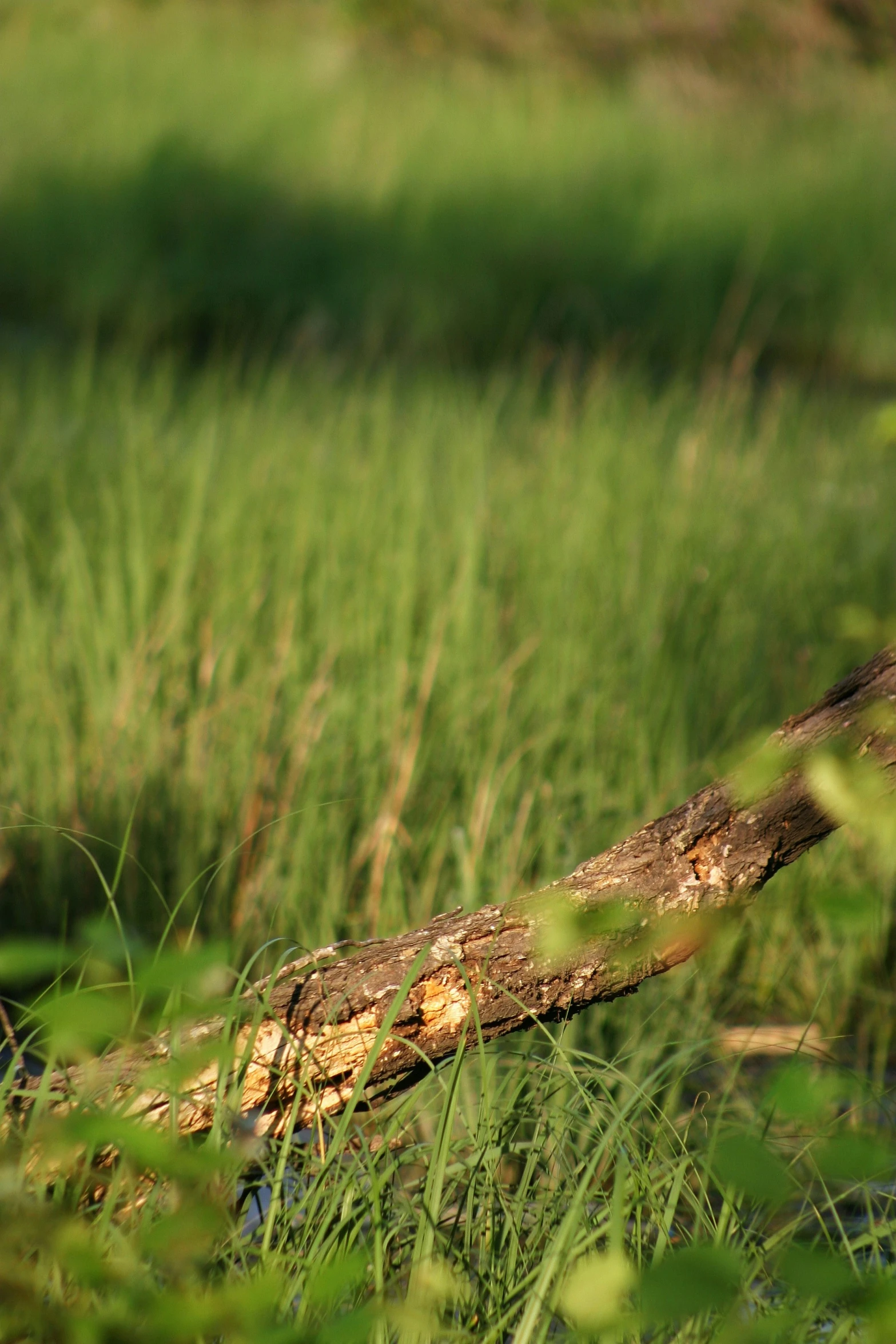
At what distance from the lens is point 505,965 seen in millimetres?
864

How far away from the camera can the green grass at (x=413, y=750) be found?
2.47ft

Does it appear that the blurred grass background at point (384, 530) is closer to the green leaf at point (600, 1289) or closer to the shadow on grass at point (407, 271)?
the shadow on grass at point (407, 271)

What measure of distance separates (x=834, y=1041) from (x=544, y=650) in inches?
27.1

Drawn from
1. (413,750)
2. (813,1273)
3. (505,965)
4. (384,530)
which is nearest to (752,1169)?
(813,1273)

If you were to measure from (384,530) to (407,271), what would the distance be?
13.0 feet

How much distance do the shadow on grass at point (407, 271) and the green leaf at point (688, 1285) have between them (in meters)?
4.50

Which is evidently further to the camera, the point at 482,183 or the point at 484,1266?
the point at 482,183

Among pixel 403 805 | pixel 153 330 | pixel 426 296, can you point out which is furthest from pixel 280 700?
pixel 426 296

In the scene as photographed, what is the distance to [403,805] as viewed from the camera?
65.8 inches

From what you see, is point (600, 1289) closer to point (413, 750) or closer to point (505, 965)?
point (505, 965)

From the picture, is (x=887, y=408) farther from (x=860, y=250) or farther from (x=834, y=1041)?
(x=860, y=250)

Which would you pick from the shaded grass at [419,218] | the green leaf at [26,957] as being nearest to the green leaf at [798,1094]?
the green leaf at [26,957]

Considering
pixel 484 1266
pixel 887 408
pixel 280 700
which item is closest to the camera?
pixel 484 1266

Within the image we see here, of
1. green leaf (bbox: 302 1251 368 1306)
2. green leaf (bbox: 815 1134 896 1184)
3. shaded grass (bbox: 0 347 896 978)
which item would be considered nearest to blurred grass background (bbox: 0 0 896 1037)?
shaded grass (bbox: 0 347 896 978)
